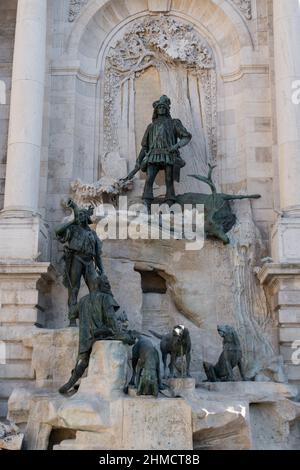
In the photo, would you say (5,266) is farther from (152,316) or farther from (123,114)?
(123,114)

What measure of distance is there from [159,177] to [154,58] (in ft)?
10.9

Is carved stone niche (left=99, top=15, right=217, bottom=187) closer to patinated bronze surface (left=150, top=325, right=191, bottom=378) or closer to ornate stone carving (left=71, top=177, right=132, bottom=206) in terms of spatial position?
ornate stone carving (left=71, top=177, right=132, bottom=206)

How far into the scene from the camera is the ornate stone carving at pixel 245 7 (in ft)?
52.2

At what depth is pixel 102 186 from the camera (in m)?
14.6

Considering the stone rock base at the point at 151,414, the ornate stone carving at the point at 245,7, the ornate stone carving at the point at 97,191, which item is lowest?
the stone rock base at the point at 151,414

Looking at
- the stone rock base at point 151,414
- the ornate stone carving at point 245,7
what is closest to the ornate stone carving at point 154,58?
the ornate stone carving at point 245,7

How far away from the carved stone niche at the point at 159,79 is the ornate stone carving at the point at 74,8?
3.76ft

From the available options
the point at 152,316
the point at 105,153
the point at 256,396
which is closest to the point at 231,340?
the point at 256,396

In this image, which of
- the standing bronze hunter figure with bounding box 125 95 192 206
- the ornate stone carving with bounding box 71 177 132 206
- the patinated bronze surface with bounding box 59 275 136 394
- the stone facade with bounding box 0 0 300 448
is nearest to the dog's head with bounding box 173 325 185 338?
the patinated bronze surface with bounding box 59 275 136 394

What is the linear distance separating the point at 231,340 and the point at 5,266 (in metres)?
4.57

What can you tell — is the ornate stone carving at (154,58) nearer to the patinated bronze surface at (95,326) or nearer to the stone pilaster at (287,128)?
the stone pilaster at (287,128)

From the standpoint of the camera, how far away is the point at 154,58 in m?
16.4

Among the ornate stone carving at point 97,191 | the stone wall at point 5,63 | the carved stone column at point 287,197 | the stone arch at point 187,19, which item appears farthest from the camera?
the stone arch at point 187,19

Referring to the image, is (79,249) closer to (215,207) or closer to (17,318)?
(17,318)
